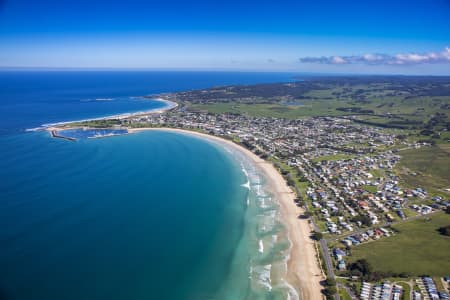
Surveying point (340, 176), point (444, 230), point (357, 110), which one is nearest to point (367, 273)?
point (444, 230)

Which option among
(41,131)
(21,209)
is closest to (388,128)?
(21,209)

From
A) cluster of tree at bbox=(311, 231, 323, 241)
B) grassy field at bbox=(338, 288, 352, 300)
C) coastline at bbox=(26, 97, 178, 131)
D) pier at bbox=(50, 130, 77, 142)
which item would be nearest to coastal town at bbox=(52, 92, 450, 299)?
cluster of tree at bbox=(311, 231, 323, 241)

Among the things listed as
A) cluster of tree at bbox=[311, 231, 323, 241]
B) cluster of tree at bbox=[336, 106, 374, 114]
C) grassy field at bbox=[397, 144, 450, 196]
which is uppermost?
cluster of tree at bbox=[336, 106, 374, 114]

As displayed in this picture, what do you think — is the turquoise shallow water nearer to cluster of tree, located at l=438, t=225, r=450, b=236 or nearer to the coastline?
cluster of tree, located at l=438, t=225, r=450, b=236

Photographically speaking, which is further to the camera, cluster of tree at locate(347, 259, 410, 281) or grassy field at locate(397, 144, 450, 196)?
grassy field at locate(397, 144, 450, 196)

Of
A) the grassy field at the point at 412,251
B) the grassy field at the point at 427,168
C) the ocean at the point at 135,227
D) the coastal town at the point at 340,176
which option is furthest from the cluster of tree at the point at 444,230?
the ocean at the point at 135,227

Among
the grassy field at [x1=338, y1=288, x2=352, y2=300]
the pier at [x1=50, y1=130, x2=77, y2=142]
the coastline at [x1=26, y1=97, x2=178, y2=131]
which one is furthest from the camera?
the coastline at [x1=26, y1=97, x2=178, y2=131]

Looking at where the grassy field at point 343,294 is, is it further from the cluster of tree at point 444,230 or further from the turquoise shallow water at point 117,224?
the cluster of tree at point 444,230
